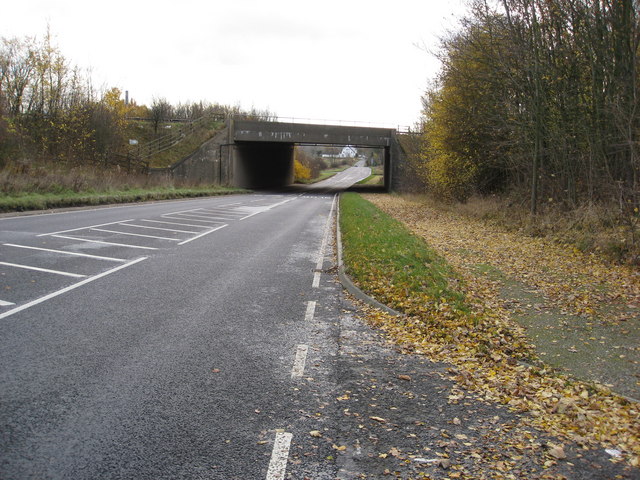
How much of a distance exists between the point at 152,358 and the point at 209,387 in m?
0.97

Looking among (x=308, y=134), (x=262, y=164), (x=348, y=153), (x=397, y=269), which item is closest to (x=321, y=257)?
(x=397, y=269)

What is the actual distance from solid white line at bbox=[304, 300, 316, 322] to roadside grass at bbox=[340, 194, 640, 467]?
2.61 feet

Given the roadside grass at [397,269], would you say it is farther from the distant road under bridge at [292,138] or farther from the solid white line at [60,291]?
the distant road under bridge at [292,138]

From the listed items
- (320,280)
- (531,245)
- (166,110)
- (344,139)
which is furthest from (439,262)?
(166,110)

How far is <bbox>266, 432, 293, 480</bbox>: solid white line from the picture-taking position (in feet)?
10.8

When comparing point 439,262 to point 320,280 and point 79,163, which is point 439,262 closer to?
point 320,280

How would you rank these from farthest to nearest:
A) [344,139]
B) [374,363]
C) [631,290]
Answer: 1. [344,139]
2. [631,290]
3. [374,363]

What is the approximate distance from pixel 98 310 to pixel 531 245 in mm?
11639

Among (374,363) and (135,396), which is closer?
(135,396)

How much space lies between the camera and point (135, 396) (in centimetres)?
434

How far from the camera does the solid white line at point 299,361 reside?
16.4 feet

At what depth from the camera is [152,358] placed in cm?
525

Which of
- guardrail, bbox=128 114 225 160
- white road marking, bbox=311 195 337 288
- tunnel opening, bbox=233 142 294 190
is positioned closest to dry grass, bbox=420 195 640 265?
white road marking, bbox=311 195 337 288

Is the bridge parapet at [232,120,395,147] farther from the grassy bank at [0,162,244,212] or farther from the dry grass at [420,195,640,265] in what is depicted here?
the dry grass at [420,195,640,265]
